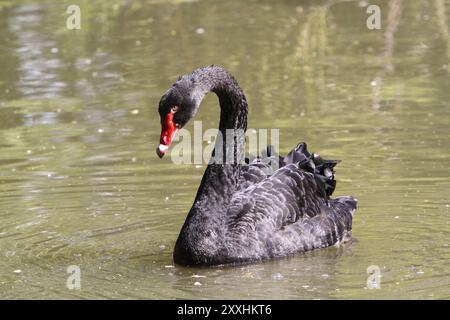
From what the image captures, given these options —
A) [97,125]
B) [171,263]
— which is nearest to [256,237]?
[171,263]

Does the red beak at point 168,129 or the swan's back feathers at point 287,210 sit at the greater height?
the red beak at point 168,129

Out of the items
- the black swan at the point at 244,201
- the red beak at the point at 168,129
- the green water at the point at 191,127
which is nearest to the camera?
the red beak at the point at 168,129

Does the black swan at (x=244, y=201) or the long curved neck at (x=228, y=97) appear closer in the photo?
the black swan at (x=244, y=201)

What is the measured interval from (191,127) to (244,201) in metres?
3.57

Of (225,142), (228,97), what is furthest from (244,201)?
(228,97)

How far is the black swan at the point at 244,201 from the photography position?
6.88 m

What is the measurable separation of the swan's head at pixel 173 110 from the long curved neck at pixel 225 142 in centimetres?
34

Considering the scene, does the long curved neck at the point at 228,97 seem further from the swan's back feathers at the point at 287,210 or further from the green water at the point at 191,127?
the green water at the point at 191,127

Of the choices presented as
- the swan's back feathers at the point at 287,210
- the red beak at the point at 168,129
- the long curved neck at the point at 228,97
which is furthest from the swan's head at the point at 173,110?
the swan's back feathers at the point at 287,210

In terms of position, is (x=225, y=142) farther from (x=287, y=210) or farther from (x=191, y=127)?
(x=191, y=127)

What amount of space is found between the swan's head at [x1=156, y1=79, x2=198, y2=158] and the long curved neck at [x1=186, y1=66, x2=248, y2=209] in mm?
344

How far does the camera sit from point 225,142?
23.8 feet

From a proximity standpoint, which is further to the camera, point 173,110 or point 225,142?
point 225,142

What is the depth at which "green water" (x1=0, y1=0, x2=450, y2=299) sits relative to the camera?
674 centimetres
